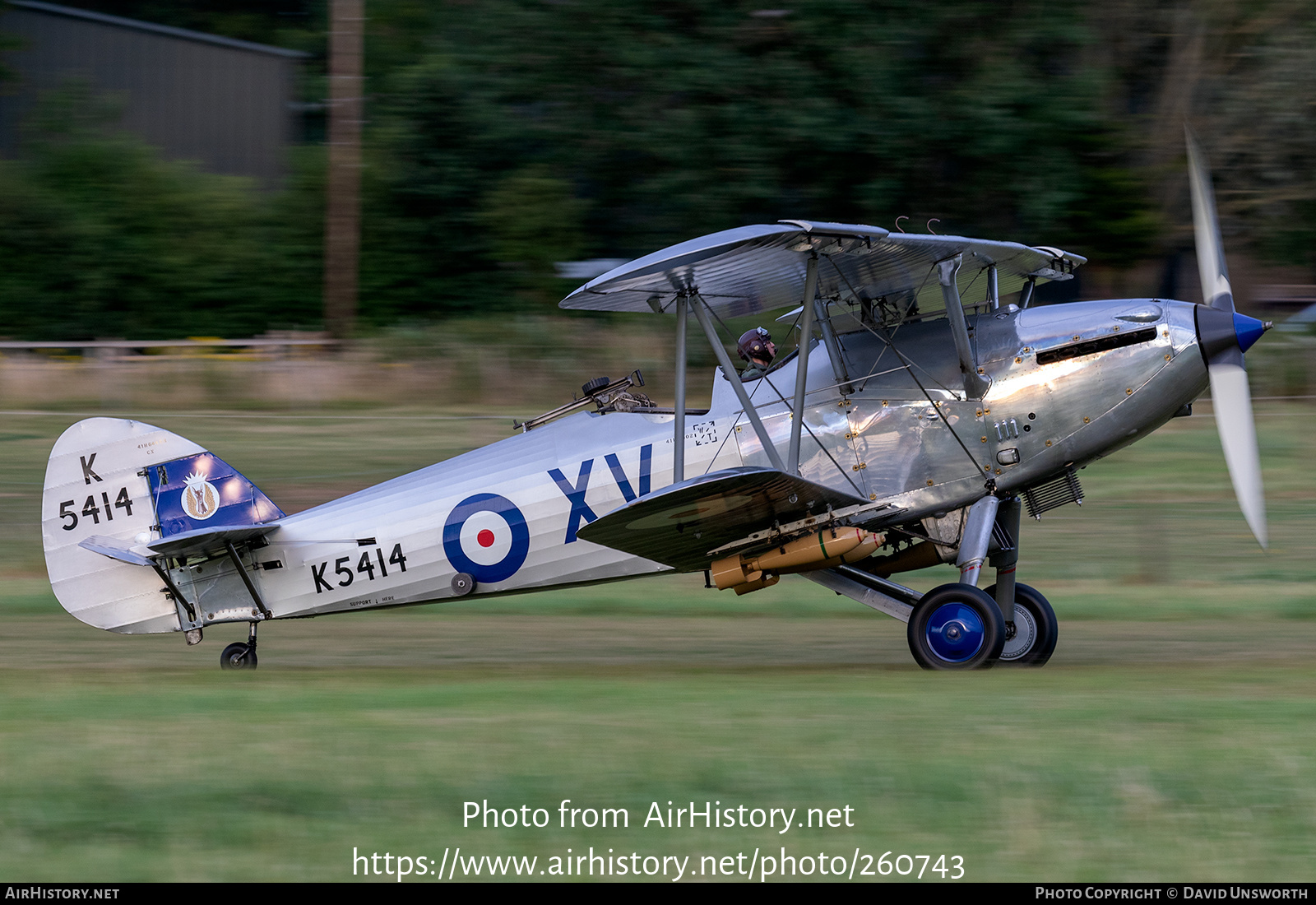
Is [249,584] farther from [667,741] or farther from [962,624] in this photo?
[962,624]

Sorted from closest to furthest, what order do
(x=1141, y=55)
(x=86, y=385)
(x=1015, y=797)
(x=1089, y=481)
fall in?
(x=1015, y=797) < (x=1089, y=481) < (x=86, y=385) < (x=1141, y=55)

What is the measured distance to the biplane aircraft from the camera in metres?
9.16

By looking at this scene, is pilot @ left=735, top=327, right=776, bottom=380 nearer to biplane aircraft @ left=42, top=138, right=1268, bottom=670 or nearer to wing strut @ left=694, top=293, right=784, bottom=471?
biplane aircraft @ left=42, top=138, right=1268, bottom=670

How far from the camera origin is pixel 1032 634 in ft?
33.3

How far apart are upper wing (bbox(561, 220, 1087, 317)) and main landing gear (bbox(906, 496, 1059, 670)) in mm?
1596

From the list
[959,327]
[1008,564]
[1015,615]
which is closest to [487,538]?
[959,327]

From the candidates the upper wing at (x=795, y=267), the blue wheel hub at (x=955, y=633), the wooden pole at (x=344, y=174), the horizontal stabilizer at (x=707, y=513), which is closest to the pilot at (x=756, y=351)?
the upper wing at (x=795, y=267)

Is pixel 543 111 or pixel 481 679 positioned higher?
Result: pixel 543 111

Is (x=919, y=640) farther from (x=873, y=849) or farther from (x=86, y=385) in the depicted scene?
(x=86, y=385)

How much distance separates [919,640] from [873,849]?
388 cm

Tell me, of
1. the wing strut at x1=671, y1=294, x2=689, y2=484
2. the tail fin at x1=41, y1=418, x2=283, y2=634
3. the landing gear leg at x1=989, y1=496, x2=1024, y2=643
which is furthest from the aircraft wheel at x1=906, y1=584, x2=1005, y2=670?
the tail fin at x1=41, y1=418, x2=283, y2=634

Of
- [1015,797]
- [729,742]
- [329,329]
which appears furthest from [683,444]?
[329,329]

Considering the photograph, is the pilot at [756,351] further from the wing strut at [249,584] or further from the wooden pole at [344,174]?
the wooden pole at [344,174]

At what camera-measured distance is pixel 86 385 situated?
2434 cm
